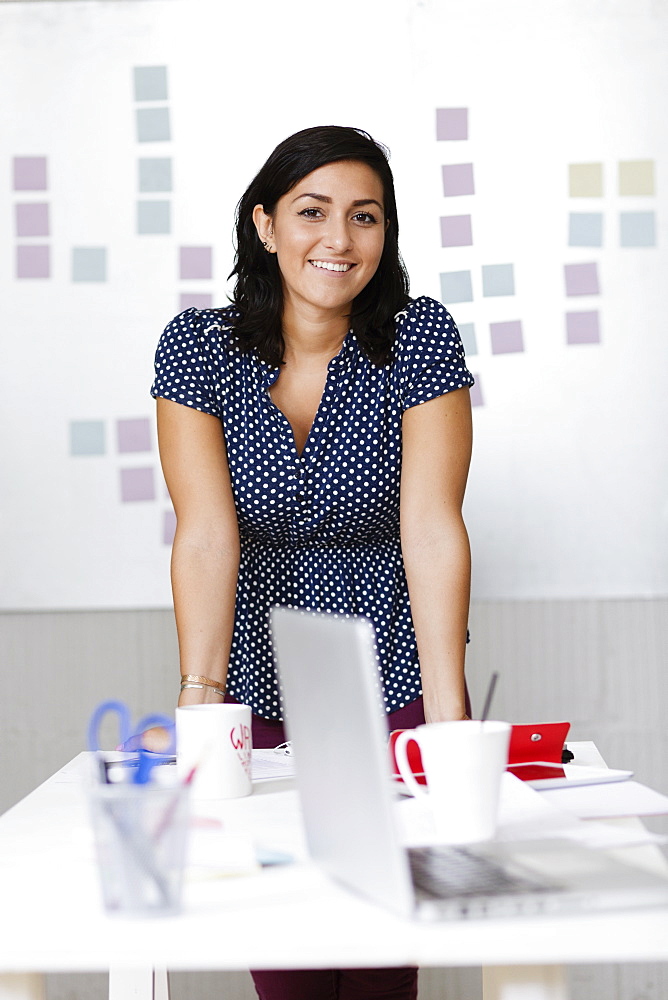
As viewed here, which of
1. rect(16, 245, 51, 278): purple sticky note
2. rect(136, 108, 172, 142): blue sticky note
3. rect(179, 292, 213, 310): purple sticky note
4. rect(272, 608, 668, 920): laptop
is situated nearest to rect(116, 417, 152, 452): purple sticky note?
rect(179, 292, 213, 310): purple sticky note

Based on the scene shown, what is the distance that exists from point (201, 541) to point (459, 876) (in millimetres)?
853

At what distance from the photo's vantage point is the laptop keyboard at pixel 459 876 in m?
0.80

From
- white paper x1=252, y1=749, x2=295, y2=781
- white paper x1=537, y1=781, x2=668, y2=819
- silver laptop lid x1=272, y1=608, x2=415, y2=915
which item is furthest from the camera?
white paper x1=252, y1=749, x2=295, y2=781

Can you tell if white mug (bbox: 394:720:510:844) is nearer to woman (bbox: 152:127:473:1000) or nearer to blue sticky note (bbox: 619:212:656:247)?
woman (bbox: 152:127:473:1000)

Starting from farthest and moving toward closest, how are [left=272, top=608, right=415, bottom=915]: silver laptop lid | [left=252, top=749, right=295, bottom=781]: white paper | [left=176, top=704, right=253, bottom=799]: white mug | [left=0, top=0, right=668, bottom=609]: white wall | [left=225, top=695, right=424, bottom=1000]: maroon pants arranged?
1. [left=0, top=0, right=668, bottom=609]: white wall
2. [left=225, top=695, right=424, bottom=1000]: maroon pants
3. [left=252, top=749, right=295, bottom=781]: white paper
4. [left=176, top=704, right=253, bottom=799]: white mug
5. [left=272, top=608, right=415, bottom=915]: silver laptop lid

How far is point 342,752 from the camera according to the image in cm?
82

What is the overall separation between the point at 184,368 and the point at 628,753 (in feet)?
4.70

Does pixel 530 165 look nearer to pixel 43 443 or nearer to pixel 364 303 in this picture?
pixel 364 303

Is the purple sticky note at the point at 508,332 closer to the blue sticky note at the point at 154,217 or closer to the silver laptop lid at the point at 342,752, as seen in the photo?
the blue sticky note at the point at 154,217

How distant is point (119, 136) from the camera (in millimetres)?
2641

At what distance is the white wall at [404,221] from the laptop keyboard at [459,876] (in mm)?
1735

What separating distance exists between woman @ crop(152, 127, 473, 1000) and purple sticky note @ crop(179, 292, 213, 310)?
2.68 ft

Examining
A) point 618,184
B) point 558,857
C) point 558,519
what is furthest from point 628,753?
point 558,857

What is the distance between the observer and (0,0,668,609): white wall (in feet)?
8.49
